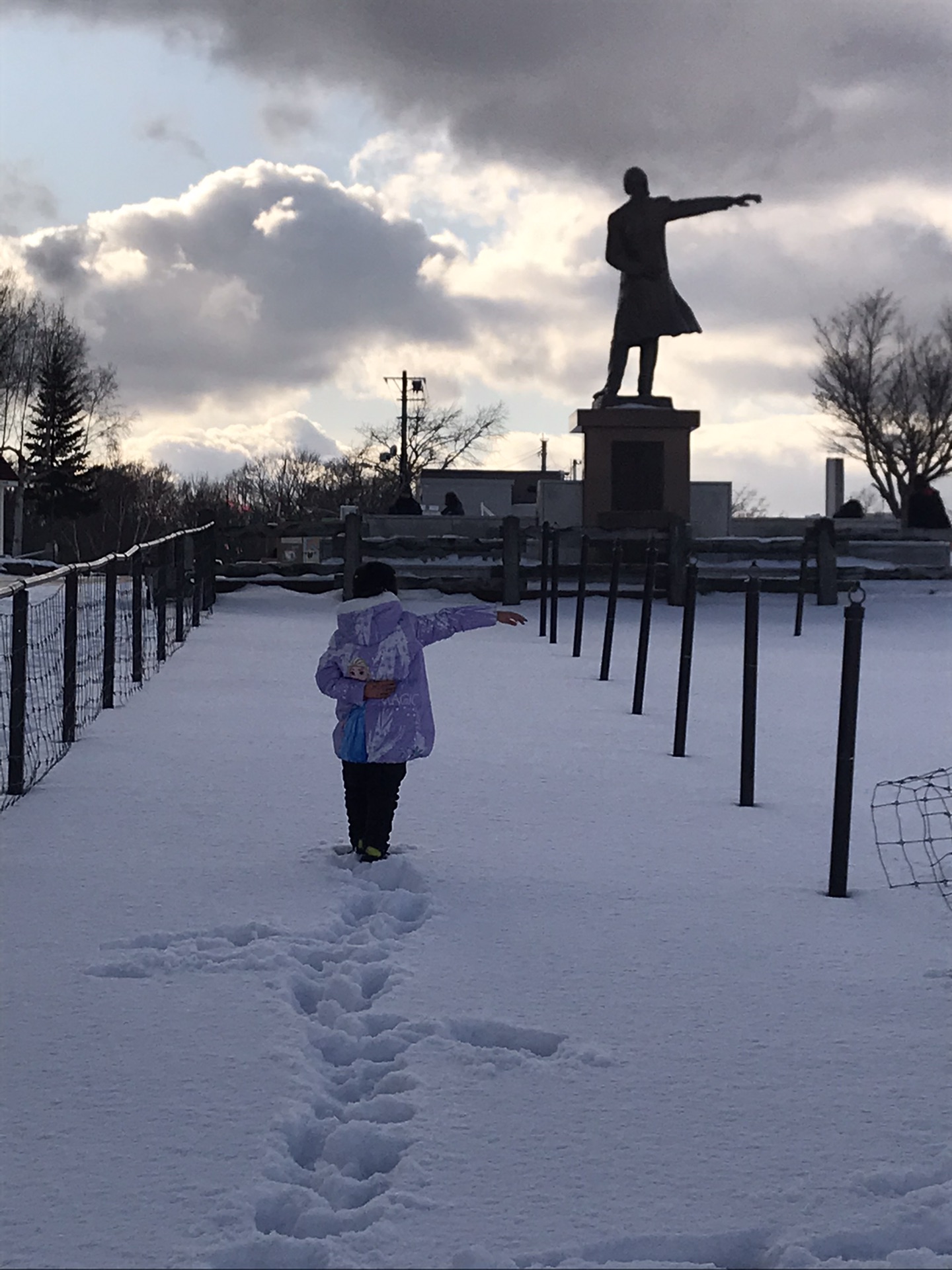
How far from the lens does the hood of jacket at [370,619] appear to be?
6238 mm

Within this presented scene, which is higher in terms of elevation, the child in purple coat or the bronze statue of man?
the bronze statue of man

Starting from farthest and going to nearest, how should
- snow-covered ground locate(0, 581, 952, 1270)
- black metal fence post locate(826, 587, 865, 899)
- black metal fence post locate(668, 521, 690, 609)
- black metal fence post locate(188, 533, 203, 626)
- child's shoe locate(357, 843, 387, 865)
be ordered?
black metal fence post locate(668, 521, 690, 609) < black metal fence post locate(188, 533, 203, 626) < child's shoe locate(357, 843, 387, 865) < black metal fence post locate(826, 587, 865, 899) < snow-covered ground locate(0, 581, 952, 1270)

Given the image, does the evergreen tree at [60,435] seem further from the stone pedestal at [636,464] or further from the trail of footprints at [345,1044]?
the trail of footprints at [345,1044]

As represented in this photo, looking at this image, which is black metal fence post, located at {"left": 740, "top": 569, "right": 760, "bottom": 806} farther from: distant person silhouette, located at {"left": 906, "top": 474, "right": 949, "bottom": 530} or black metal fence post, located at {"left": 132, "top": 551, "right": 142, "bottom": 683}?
distant person silhouette, located at {"left": 906, "top": 474, "right": 949, "bottom": 530}

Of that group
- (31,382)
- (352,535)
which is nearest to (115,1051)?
(352,535)

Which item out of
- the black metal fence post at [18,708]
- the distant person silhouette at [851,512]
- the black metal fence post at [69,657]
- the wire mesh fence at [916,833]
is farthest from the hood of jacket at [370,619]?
the distant person silhouette at [851,512]

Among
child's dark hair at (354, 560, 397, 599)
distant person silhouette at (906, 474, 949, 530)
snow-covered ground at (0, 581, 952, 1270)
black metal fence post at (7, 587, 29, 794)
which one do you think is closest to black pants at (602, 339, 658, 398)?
distant person silhouette at (906, 474, 949, 530)

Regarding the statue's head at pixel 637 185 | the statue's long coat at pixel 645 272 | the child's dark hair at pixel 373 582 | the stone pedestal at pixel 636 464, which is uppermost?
the statue's head at pixel 637 185

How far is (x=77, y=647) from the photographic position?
38.9ft

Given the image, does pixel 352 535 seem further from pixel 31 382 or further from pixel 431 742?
pixel 31 382

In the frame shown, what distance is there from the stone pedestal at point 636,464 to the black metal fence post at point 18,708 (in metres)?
16.3

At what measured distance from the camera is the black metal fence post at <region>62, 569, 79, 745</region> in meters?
9.49

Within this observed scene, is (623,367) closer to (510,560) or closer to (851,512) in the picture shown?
(510,560)

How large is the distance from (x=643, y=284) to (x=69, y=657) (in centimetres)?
1678
